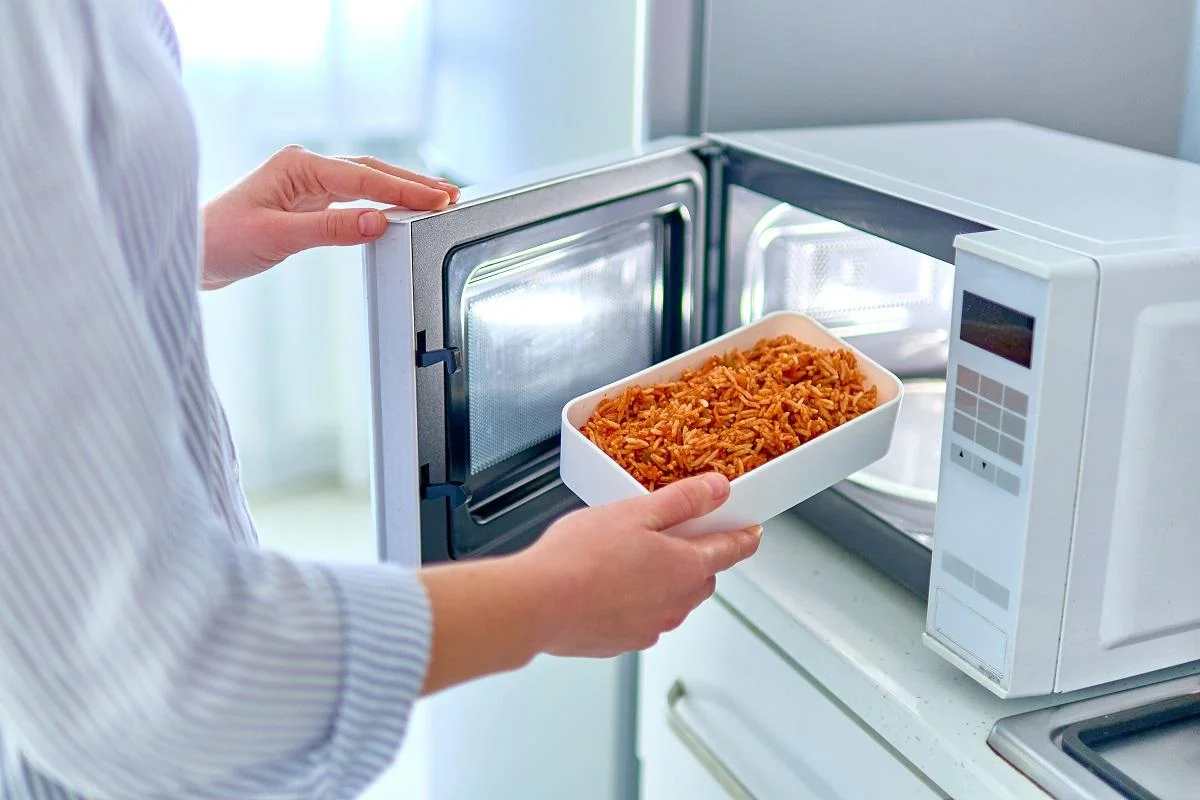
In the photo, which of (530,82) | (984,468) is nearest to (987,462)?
(984,468)

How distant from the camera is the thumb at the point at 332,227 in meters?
0.79

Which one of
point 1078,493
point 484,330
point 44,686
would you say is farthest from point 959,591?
point 44,686

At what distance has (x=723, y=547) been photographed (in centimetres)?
75

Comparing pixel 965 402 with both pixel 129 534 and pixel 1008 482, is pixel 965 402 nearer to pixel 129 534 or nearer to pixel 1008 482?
pixel 1008 482

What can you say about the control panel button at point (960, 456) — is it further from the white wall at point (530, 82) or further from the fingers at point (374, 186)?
the white wall at point (530, 82)

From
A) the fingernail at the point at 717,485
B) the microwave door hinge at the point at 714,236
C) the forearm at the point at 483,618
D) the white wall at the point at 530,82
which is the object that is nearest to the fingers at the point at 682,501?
the fingernail at the point at 717,485

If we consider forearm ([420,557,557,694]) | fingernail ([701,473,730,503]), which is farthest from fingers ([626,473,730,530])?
forearm ([420,557,557,694])

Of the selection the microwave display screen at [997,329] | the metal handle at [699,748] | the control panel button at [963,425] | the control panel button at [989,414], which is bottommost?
the metal handle at [699,748]

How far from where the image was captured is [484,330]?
0.90 metres

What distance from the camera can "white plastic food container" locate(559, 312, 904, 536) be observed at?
2.58 feet

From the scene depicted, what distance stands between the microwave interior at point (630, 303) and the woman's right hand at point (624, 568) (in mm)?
202

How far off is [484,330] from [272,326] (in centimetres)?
184

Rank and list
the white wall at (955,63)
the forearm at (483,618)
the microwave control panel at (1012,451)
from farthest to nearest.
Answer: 1. the white wall at (955,63)
2. the microwave control panel at (1012,451)
3. the forearm at (483,618)

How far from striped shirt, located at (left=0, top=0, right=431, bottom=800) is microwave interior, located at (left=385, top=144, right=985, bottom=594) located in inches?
10.2
